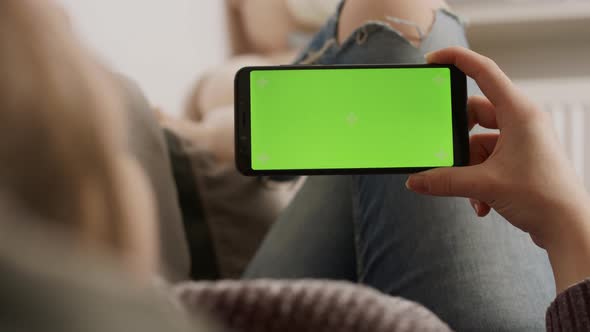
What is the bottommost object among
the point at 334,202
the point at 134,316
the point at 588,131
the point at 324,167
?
the point at 588,131

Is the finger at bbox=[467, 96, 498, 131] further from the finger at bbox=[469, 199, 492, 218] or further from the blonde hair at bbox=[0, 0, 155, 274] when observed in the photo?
the blonde hair at bbox=[0, 0, 155, 274]

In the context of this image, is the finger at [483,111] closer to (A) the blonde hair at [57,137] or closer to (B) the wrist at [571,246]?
(B) the wrist at [571,246]

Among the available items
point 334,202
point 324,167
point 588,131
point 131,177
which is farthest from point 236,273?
point 588,131

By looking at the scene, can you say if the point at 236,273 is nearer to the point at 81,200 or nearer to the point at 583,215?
the point at 583,215

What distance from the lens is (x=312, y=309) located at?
0.28m

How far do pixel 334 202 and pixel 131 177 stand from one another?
1.40 ft

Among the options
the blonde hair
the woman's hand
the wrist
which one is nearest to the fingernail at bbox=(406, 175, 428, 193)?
the woman's hand

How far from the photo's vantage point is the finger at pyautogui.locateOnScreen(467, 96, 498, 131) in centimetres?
49

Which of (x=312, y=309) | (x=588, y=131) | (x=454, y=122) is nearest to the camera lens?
(x=312, y=309)

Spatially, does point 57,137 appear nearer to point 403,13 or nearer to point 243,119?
point 243,119

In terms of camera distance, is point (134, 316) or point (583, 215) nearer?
point (134, 316)

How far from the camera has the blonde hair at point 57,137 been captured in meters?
0.20

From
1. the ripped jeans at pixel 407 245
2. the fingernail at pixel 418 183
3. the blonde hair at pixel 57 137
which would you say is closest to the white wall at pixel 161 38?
the ripped jeans at pixel 407 245

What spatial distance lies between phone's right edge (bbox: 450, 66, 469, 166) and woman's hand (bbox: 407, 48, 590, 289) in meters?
0.02
